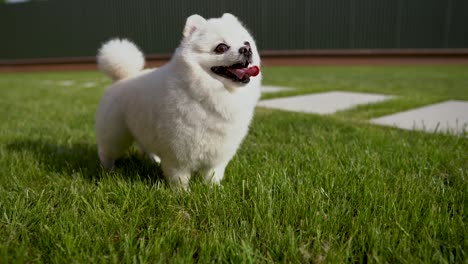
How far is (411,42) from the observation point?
11352mm

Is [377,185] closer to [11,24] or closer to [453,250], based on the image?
[453,250]

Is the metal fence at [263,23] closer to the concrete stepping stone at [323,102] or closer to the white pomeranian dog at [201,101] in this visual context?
the concrete stepping stone at [323,102]

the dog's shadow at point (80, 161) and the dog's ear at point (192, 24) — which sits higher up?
the dog's ear at point (192, 24)

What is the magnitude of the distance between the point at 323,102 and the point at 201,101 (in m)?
2.84

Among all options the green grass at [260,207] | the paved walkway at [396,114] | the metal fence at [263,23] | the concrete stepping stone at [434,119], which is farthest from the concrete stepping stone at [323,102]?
the metal fence at [263,23]

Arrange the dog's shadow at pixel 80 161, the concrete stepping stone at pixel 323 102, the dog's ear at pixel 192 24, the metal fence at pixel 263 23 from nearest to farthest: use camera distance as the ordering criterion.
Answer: the dog's ear at pixel 192 24
the dog's shadow at pixel 80 161
the concrete stepping stone at pixel 323 102
the metal fence at pixel 263 23

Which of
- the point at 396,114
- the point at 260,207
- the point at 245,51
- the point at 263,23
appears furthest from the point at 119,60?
the point at 263,23

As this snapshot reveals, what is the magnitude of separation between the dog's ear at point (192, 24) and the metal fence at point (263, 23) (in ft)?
34.8

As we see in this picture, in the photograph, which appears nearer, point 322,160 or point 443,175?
point 443,175

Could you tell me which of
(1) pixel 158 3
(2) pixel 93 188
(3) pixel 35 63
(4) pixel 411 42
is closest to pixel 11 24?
(3) pixel 35 63

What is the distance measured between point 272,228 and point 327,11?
1151 cm

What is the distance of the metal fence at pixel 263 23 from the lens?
11.2 metres

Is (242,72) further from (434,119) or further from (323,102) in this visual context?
(323,102)

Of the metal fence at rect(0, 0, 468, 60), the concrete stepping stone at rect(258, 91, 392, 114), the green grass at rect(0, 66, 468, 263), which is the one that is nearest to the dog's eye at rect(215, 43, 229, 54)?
the green grass at rect(0, 66, 468, 263)
